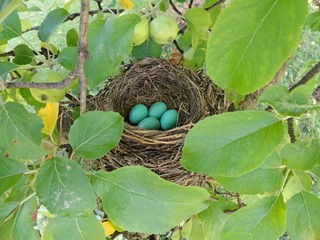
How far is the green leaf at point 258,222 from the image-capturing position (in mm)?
593

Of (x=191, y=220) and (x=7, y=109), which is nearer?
(x=7, y=109)

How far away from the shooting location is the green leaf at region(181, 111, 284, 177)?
1.63ft

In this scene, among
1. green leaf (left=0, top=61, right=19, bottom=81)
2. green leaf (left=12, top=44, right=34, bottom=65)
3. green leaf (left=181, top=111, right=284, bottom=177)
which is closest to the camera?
green leaf (left=181, top=111, right=284, bottom=177)

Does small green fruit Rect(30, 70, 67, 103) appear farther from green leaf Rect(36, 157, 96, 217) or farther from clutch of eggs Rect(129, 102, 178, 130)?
clutch of eggs Rect(129, 102, 178, 130)

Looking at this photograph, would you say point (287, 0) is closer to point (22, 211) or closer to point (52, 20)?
point (22, 211)

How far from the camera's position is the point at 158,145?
88cm

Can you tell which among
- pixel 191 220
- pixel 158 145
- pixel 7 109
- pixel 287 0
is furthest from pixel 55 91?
pixel 287 0

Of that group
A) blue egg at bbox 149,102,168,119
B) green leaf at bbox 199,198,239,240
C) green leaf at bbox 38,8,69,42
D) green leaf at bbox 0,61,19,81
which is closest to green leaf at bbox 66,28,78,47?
green leaf at bbox 38,8,69,42

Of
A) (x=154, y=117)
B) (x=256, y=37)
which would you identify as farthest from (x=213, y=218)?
(x=256, y=37)

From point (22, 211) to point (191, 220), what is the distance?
14.6 inches

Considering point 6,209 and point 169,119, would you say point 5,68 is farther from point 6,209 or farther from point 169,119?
point 169,119

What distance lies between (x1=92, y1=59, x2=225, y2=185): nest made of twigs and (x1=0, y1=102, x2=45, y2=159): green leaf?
8.6 inches

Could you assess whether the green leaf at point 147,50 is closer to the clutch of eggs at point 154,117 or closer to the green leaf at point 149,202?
the clutch of eggs at point 154,117

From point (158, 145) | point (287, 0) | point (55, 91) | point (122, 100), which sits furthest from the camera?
point (122, 100)
